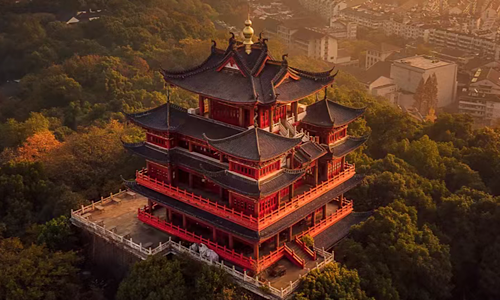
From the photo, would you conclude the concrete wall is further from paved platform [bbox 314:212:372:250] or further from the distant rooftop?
paved platform [bbox 314:212:372:250]

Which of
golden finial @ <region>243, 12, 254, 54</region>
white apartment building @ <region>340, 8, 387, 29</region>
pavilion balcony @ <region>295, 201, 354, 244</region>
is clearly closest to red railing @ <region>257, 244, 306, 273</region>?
pavilion balcony @ <region>295, 201, 354, 244</region>

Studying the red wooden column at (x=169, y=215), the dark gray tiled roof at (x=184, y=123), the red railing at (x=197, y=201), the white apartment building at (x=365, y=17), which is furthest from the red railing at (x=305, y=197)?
the white apartment building at (x=365, y=17)

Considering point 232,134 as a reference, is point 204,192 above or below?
below

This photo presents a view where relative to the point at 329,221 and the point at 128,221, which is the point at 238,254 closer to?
the point at 329,221

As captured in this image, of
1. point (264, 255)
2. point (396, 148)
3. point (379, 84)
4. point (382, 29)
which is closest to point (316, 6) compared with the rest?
point (382, 29)

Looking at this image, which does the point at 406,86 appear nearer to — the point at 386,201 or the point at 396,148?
the point at 396,148
